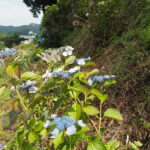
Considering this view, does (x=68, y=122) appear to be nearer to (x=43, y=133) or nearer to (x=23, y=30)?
(x=43, y=133)

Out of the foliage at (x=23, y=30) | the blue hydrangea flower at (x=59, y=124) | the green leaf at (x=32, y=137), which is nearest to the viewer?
the blue hydrangea flower at (x=59, y=124)

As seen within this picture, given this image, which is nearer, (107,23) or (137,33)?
(137,33)

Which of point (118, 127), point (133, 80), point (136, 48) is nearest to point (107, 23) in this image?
point (136, 48)

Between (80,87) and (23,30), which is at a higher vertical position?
(80,87)

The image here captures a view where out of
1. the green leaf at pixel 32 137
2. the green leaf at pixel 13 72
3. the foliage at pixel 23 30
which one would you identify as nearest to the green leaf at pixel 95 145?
the green leaf at pixel 32 137

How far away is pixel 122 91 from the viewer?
7.12 ft

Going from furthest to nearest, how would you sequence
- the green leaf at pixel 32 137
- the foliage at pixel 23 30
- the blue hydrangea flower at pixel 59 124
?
1. the foliage at pixel 23 30
2. the green leaf at pixel 32 137
3. the blue hydrangea flower at pixel 59 124

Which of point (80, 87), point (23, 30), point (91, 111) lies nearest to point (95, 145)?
point (91, 111)

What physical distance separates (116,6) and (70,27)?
237cm

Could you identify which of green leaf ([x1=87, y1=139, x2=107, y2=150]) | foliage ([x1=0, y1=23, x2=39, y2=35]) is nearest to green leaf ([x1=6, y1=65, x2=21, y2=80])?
green leaf ([x1=87, y1=139, x2=107, y2=150])

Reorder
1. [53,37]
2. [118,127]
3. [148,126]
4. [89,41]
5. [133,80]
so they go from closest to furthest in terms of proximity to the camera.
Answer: [148,126] → [118,127] → [133,80] → [89,41] → [53,37]

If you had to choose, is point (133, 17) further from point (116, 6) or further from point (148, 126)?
point (148, 126)

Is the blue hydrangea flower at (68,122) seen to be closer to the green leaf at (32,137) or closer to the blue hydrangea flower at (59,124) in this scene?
the blue hydrangea flower at (59,124)

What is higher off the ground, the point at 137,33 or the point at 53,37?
the point at 137,33
